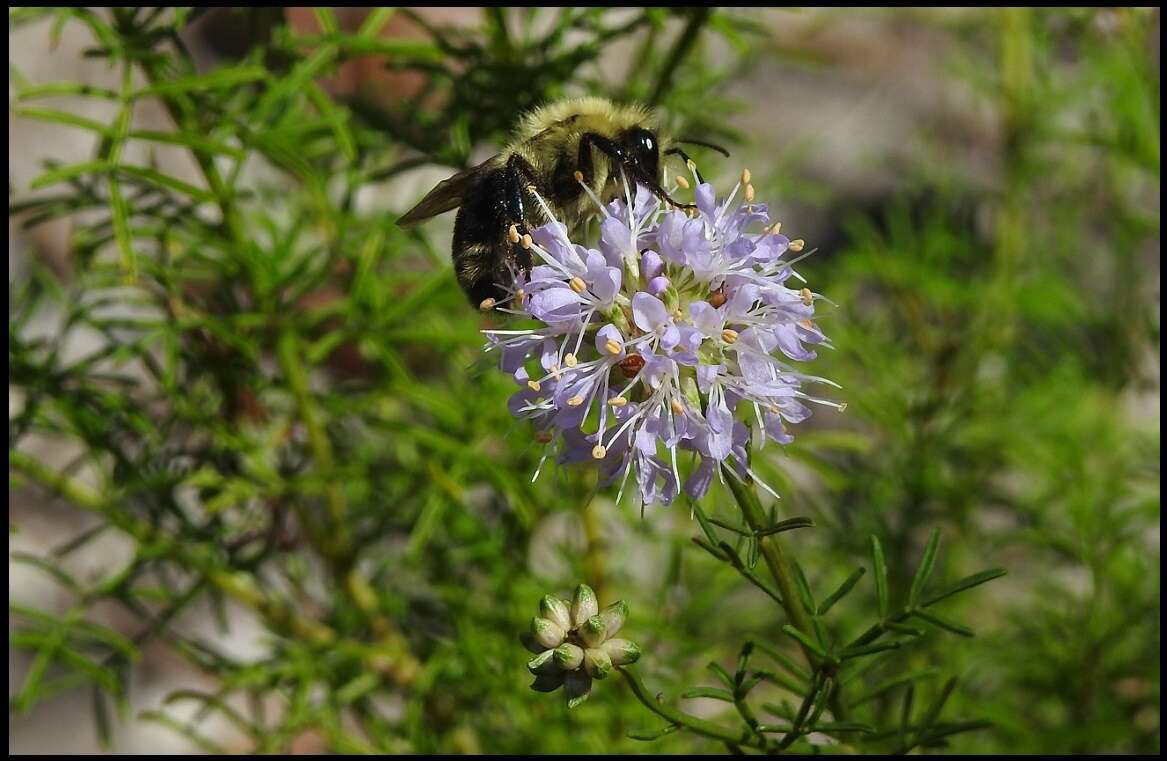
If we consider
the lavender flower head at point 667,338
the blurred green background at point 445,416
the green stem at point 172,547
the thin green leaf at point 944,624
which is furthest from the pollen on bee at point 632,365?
the green stem at point 172,547

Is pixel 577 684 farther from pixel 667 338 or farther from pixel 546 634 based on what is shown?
pixel 667 338

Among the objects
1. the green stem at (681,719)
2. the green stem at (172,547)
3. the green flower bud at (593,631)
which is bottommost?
the green stem at (681,719)

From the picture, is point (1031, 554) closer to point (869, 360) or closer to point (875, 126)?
point (869, 360)

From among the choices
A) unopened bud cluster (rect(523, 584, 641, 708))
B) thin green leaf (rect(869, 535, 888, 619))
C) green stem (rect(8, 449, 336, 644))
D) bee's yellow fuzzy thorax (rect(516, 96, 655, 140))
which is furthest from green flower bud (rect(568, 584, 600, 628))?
green stem (rect(8, 449, 336, 644))

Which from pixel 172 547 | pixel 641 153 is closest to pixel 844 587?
pixel 641 153

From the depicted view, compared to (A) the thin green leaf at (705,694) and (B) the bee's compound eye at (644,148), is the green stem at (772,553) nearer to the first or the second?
(A) the thin green leaf at (705,694)

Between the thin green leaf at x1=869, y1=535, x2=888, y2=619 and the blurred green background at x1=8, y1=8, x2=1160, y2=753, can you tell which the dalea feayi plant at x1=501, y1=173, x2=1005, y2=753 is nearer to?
the thin green leaf at x1=869, y1=535, x2=888, y2=619

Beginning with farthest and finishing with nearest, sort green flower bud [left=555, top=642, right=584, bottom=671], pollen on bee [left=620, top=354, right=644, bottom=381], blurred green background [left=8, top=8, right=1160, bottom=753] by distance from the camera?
blurred green background [left=8, top=8, right=1160, bottom=753] → pollen on bee [left=620, top=354, right=644, bottom=381] → green flower bud [left=555, top=642, right=584, bottom=671]
